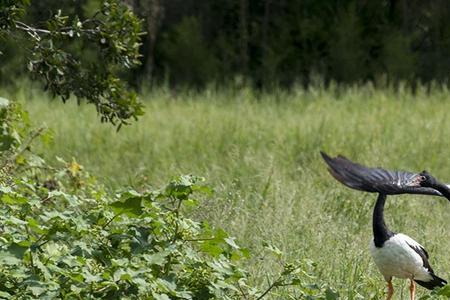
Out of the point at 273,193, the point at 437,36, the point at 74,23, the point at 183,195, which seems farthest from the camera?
the point at 437,36

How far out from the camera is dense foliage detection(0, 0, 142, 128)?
20.3 ft

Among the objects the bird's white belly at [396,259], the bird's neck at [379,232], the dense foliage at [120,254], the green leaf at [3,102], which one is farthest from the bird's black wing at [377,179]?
the green leaf at [3,102]

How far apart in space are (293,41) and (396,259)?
1309 cm

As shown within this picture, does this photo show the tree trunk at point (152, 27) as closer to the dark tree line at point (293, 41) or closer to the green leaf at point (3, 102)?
the dark tree line at point (293, 41)

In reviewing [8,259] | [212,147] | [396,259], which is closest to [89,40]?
[396,259]

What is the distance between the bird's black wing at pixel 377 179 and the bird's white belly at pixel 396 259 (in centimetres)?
25

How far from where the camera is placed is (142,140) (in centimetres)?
1075

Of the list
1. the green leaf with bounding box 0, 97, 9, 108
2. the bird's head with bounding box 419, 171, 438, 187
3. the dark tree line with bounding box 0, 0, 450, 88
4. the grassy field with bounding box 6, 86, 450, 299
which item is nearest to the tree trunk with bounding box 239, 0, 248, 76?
the dark tree line with bounding box 0, 0, 450, 88

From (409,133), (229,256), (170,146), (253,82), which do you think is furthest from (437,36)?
(229,256)

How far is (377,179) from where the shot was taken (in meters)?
5.71

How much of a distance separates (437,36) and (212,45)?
3521mm

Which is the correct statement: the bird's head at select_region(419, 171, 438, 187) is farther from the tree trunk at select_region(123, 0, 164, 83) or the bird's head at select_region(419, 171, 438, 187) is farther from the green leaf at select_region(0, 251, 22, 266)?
the tree trunk at select_region(123, 0, 164, 83)

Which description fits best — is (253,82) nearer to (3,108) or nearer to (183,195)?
(3,108)

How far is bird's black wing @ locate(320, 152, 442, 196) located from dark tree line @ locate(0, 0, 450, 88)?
11091 millimetres
